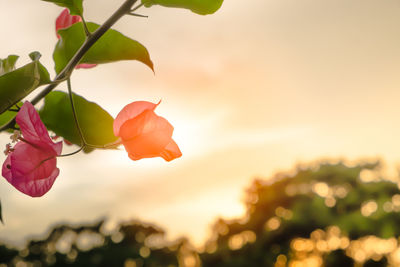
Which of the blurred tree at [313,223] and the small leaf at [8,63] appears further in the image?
the blurred tree at [313,223]

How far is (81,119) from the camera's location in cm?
50

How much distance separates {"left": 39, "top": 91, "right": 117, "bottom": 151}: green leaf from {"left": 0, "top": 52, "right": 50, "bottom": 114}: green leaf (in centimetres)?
8

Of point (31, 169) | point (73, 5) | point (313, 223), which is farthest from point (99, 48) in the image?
point (313, 223)

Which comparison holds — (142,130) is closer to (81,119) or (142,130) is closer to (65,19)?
(81,119)

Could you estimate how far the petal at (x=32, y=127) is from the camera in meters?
0.39

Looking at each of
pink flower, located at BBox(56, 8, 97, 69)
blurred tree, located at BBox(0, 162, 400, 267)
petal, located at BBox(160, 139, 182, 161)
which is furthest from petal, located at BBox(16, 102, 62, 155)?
blurred tree, located at BBox(0, 162, 400, 267)

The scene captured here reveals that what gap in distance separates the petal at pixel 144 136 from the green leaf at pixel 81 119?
8 centimetres

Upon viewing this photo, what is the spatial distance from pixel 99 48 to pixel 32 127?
146 millimetres

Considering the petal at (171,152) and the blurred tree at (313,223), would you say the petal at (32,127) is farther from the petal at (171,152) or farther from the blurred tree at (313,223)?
the blurred tree at (313,223)

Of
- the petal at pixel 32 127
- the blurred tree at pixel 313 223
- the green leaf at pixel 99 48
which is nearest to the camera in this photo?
the petal at pixel 32 127

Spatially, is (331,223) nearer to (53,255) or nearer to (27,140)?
(53,255)

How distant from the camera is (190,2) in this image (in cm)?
47

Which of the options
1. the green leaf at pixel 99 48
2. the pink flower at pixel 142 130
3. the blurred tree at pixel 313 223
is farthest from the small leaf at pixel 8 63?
the blurred tree at pixel 313 223

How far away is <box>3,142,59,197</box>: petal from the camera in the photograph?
422mm
